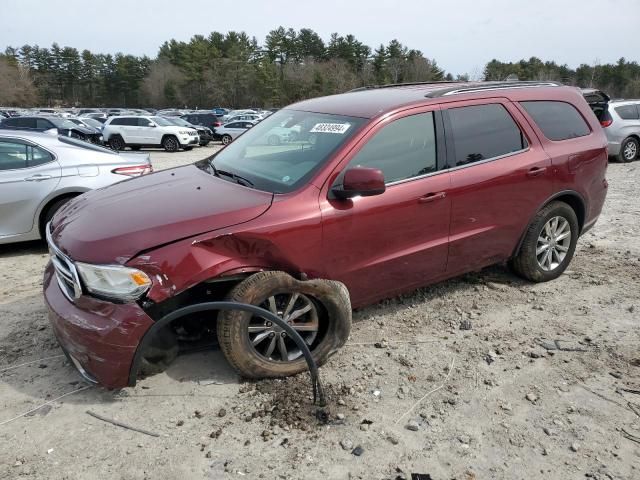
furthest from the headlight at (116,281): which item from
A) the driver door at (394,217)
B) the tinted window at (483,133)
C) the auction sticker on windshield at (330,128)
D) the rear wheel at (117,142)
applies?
the rear wheel at (117,142)

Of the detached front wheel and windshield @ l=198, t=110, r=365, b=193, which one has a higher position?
windshield @ l=198, t=110, r=365, b=193

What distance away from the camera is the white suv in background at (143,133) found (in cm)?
2236

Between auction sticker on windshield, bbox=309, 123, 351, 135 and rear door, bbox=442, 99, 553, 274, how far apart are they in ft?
2.75

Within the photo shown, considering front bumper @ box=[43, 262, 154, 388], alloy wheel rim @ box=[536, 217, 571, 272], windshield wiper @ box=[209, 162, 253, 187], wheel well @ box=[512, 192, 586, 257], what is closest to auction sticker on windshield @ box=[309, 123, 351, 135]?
windshield wiper @ box=[209, 162, 253, 187]

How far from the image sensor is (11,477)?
2.44 metres

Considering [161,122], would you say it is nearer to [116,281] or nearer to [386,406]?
[116,281]

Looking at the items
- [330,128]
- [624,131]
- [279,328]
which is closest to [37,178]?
[330,128]

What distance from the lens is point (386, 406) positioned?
297 centimetres

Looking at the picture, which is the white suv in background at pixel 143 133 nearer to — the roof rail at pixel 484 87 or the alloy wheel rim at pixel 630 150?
the alloy wheel rim at pixel 630 150

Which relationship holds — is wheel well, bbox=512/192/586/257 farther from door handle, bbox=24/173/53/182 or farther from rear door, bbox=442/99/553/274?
door handle, bbox=24/173/53/182

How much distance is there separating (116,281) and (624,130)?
14912 mm

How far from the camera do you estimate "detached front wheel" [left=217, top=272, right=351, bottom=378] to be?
299 cm

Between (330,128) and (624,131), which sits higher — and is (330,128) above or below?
above

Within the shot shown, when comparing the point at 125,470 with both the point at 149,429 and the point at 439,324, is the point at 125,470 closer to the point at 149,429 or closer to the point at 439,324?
the point at 149,429
